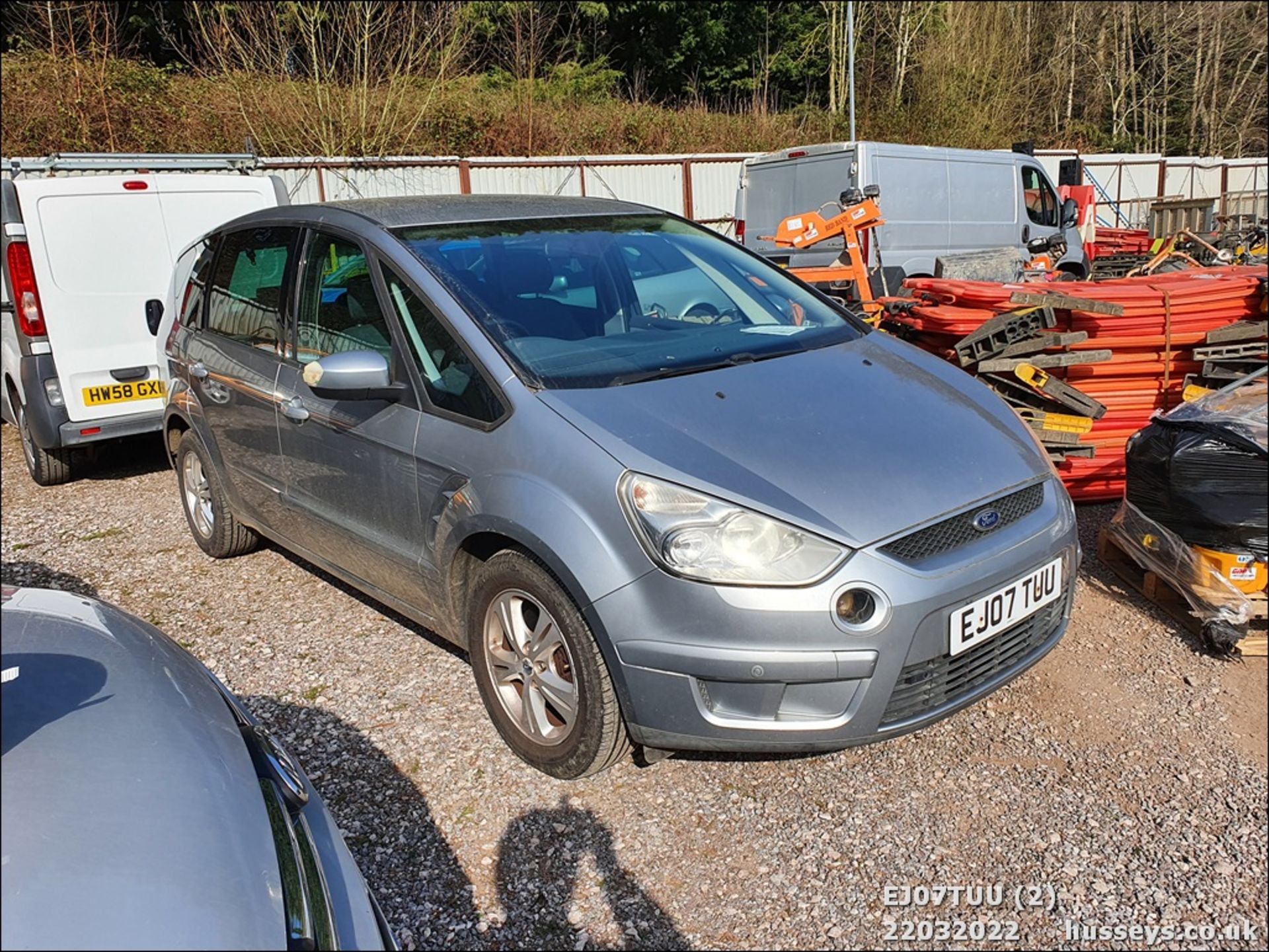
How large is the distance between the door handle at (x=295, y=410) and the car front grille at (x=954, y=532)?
2.25 m

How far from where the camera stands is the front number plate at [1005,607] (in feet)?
8.17

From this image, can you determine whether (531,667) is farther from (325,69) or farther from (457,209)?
(325,69)

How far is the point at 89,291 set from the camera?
20.1 ft

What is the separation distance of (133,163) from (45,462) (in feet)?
7.74

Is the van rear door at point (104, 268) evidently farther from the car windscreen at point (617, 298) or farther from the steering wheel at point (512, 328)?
the steering wheel at point (512, 328)

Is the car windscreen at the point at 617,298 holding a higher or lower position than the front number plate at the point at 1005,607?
higher

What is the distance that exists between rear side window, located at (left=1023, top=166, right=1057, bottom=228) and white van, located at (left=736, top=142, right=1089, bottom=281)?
1 cm

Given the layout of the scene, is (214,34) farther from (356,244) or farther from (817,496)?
(817,496)

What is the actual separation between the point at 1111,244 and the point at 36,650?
1681 centimetres

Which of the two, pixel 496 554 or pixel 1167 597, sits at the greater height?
pixel 496 554

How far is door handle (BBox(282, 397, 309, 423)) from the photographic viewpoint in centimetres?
359

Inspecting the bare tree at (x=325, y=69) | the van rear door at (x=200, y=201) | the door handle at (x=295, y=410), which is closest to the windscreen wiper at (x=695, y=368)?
the door handle at (x=295, y=410)

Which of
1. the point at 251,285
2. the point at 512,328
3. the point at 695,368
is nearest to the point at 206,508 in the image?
the point at 251,285

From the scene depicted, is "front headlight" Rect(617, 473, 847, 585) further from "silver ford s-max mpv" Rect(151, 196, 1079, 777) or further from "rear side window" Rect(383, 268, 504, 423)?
"rear side window" Rect(383, 268, 504, 423)
